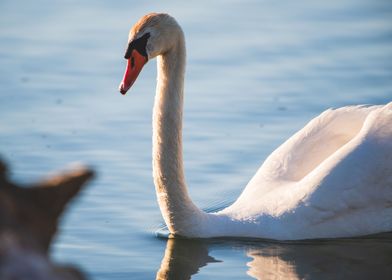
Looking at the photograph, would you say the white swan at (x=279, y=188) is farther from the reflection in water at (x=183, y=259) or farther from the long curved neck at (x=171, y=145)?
the reflection in water at (x=183, y=259)

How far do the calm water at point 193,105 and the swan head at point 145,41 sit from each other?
1.45 meters

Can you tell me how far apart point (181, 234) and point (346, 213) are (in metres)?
1.37

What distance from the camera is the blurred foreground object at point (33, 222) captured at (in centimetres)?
343

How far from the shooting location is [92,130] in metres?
11.5

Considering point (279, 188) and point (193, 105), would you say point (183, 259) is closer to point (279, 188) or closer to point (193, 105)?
point (279, 188)

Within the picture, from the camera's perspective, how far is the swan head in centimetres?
866

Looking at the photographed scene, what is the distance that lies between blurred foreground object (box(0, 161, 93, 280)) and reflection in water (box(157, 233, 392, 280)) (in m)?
4.74

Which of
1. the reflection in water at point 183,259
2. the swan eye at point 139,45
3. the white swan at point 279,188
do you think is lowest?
the reflection in water at point 183,259

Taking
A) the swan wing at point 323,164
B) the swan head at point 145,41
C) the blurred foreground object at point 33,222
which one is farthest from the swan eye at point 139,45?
the blurred foreground object at point 33,222

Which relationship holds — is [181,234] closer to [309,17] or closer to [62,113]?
[62,113]

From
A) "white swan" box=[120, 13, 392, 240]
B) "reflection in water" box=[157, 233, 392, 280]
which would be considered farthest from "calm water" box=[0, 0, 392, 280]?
"white swan" box=[120, 13, 392, 240]

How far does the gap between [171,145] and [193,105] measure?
3158mm

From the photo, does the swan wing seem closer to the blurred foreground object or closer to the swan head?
the swan head

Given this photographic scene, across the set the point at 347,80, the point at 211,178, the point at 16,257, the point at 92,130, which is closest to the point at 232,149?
the point at 211,178
